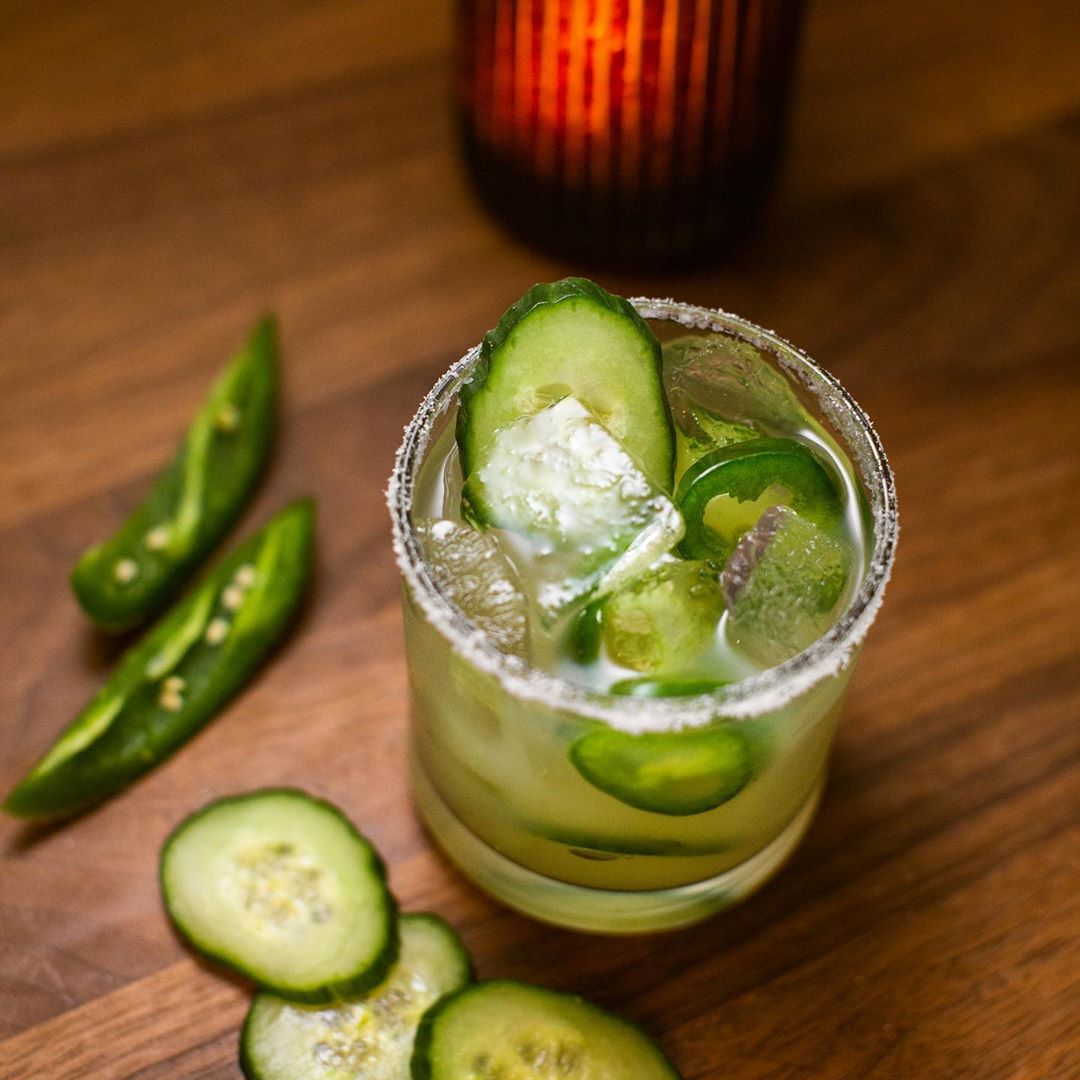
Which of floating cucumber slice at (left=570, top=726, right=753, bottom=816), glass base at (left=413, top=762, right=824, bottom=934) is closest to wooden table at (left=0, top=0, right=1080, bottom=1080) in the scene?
glass base at (left=413, top=762, right=824, bottom=934)

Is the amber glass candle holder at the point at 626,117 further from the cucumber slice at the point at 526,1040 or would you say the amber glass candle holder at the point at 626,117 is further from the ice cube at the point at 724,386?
the cucumber slice at the point at 526,1040

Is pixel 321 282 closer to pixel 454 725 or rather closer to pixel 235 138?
pixel 235 138

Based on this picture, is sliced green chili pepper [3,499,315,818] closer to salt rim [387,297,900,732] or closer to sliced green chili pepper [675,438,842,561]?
salt rim [387,297,900,732]

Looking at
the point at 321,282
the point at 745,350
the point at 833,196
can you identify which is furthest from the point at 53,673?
the point at 833,196

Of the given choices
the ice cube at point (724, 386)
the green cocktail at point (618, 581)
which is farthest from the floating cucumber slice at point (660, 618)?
the ice cube at point (724, 386)

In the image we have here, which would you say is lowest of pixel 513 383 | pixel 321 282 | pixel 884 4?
pixel 321 282

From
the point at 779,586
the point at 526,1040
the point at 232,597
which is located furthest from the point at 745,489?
the point at 232,597
